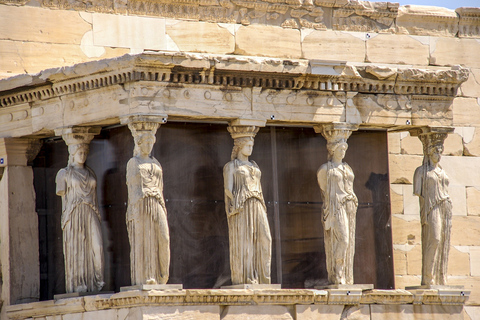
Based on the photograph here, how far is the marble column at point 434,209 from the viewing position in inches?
583

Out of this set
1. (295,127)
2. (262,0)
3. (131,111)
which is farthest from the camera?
(262,0)

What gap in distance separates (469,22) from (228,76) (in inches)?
181

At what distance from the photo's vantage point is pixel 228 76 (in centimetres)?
1390

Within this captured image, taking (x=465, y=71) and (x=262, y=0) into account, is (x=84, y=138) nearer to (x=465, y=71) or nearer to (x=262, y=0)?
(x=262, y=0)

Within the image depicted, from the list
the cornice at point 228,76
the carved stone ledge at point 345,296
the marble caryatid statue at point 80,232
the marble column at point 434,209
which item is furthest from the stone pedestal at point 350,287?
the marble caryatid statue at point 80,232

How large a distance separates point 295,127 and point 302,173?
20.1 inches

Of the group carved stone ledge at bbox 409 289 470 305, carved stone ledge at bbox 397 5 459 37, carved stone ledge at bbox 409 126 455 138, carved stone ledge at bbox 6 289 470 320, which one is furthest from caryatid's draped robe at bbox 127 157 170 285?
carved stone ledge at bbox 397 5 459 37

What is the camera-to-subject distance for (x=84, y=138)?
14.1 meters

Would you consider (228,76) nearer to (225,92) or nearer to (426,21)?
(225,92)

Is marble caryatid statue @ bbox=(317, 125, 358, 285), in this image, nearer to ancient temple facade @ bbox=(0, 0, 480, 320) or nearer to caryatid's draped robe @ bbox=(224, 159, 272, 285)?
ancient temple facade @ bbox=(0, 0, 480, 320)

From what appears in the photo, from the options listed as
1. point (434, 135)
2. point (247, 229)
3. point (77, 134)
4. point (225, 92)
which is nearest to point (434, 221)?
point (434, 135)

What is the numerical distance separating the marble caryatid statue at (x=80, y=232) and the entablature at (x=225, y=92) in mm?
495

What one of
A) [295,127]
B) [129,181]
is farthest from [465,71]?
[129,181]

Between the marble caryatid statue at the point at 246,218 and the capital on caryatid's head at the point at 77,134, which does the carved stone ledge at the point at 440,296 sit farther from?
the capital on caryatid's head at the point at 77,134
